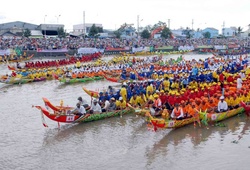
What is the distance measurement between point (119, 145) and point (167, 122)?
178cm

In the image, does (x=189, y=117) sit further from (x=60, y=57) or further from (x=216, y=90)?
(x=60, y=57)

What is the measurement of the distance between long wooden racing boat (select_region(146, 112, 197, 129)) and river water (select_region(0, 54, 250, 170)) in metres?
0.27

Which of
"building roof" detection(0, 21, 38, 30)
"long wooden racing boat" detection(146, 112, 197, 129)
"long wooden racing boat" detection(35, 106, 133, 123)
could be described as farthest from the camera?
"building roof" detection(0, 21, 38, 30)

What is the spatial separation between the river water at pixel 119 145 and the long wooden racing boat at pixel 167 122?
27 cm

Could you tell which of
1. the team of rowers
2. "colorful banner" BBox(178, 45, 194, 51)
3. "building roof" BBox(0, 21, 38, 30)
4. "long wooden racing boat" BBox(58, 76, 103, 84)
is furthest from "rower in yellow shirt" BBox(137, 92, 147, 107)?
"building roof" BBox(0, 21, 38, 30)

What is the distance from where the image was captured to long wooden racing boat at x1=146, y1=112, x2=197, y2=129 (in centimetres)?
1114

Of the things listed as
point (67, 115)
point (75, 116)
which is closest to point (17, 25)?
point (75, 116)

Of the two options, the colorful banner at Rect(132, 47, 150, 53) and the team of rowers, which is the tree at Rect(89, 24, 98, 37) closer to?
the colorful banner at Rect(132, 47, 150, 53)

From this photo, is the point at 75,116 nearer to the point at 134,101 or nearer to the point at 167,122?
the point at 134,101

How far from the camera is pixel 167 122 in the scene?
38.0 ft

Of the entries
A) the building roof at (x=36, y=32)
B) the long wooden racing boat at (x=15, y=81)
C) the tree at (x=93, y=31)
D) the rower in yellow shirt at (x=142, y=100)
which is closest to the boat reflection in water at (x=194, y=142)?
the rower in yellow shirt at (x=142, y=100)

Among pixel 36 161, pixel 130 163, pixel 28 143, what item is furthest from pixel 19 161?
pixel 130 163

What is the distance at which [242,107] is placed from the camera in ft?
46.0

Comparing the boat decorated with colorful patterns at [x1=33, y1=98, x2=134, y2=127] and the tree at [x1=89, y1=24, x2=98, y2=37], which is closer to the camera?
the boat decorated with colorful patterns at [x1=33, y1=98, x2=134, y2=127]
